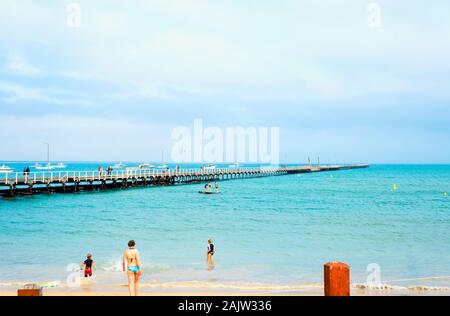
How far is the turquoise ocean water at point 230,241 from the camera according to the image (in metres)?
14.2

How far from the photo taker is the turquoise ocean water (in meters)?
14.2

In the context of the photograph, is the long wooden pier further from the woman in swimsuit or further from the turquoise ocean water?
the woman in swimsuit

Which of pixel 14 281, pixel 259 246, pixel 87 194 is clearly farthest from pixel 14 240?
pixel 87 194

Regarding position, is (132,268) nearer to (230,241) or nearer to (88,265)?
(88,265)

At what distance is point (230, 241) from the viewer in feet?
70.1

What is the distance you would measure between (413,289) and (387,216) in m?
21.9

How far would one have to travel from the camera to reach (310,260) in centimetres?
1691

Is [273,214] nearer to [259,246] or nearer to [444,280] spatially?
[259,246]

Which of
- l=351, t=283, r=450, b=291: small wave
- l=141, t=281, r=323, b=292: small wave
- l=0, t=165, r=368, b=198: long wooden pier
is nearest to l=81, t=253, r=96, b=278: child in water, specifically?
l=141, t=281, r=323, b=292: small wave

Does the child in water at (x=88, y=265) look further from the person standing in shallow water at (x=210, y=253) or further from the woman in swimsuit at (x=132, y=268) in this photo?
the woman in swimsuit at (x=132, y=268)

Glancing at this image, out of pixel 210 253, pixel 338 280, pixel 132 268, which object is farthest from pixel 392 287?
pixel 338 280

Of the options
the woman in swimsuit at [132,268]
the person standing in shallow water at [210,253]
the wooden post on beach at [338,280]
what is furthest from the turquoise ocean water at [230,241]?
the wooden post on beach at [338,280]

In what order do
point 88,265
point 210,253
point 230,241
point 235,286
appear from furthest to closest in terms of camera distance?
point 230,241 → point 210,253 → point 88,265 → point 235,286

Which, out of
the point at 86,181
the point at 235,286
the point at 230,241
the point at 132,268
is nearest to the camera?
the point at 132,268
